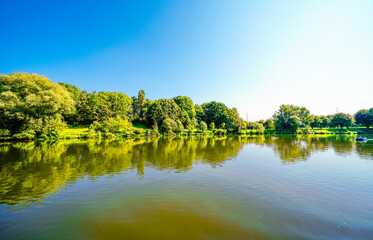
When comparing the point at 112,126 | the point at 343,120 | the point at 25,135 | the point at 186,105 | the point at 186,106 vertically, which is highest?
the point at 186,105

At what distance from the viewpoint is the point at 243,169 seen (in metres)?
12.5

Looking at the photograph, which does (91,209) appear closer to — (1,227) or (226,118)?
(1,227)

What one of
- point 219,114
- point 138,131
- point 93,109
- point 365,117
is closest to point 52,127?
point 93,109

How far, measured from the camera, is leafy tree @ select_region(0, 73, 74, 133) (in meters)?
31.7

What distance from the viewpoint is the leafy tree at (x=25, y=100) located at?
104 ft

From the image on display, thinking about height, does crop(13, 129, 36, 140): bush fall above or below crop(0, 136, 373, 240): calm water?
above

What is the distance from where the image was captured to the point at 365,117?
72438mm

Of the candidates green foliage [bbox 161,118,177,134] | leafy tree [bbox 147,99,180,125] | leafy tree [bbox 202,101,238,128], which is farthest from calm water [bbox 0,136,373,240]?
leafy tree [bbox 202,101,238,128]

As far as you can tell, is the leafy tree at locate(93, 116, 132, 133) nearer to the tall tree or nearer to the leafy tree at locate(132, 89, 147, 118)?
the leafy tree at locate(132, 89, 147, 118)

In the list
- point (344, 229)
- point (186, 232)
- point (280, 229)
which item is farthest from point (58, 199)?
point (344, 229)

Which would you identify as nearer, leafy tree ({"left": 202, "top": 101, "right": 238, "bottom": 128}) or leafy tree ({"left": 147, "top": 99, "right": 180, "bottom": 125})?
leafy tree ({"left": 147, "top": 99, "right": 180, "bottom": 125})

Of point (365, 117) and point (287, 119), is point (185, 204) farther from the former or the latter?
point (365, 117)

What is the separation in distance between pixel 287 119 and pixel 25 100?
3500 inches

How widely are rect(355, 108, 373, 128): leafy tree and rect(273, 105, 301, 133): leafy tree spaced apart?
33.2 metres
